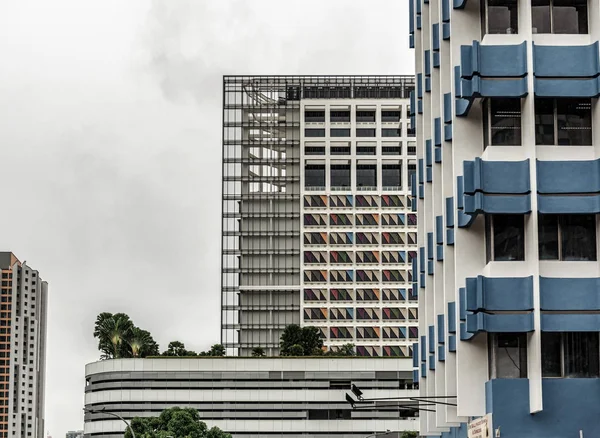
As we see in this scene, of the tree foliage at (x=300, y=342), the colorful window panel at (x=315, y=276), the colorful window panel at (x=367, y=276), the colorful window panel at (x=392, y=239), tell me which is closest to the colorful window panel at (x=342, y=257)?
the colorful window panel at (x=367, y=276)

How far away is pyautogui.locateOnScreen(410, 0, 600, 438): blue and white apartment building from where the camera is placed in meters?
44.9

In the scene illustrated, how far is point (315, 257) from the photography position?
196 metres

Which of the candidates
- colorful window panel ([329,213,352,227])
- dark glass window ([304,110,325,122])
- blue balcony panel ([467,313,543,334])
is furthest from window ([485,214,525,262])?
dark glass window ([304,110,325,122])

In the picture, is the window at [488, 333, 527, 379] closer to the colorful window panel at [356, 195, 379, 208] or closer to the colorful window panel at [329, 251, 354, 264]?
the colorful window panel at [356, 195, 379, 208]

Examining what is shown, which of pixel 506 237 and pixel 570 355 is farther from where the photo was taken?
pixel 506 237

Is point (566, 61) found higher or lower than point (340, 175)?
lower

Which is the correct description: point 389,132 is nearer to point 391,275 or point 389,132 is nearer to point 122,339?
point 391,275

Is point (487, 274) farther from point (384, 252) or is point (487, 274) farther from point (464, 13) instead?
point (384, 252)

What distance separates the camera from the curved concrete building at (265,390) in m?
164

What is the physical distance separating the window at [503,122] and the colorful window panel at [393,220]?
147 m

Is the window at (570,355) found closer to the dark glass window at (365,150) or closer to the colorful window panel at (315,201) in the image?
the dark glass window at (365,150)

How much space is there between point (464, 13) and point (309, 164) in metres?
147

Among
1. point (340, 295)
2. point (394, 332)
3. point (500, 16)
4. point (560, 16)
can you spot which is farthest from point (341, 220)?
point (560, 16)

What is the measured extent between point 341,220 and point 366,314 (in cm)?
1503
